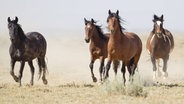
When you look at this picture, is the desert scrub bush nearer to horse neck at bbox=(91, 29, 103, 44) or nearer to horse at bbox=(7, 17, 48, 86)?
horse at bbox=(7, 17, 48, 86)

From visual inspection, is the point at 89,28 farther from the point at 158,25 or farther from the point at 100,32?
the point at 158,25

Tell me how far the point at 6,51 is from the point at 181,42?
14.7 metres

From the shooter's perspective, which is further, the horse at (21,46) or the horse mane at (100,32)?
the horse mane at (100,32)

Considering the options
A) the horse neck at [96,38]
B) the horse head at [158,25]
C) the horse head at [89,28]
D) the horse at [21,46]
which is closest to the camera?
the horse at [21,46]

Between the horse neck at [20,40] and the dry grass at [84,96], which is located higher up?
the horse neck at [20,40]

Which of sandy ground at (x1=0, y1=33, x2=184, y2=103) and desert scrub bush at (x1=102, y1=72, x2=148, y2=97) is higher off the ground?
sandy ground at (x1=0, y1=33, x2=184, y2=103)

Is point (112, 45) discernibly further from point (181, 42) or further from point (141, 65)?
point (181, 42)

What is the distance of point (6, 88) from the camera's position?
15898mm

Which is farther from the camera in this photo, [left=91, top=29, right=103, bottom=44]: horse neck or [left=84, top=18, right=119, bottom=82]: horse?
[left=91, top=29, right=103, bottom=44]: horse neck

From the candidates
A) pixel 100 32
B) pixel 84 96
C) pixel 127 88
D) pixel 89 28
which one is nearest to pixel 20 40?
pixel 89 28

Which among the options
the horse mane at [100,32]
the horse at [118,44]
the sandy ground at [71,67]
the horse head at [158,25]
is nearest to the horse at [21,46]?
the sandy ground at [71,67]

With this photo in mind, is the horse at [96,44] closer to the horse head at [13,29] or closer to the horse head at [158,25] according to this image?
the horse head at [158,25]

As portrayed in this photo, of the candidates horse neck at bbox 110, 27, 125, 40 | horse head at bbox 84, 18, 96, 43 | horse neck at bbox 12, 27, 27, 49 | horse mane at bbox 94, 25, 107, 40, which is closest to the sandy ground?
horse neck at bbox 110, 27, 125, 40

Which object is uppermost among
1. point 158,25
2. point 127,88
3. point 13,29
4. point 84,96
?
point 158,25
